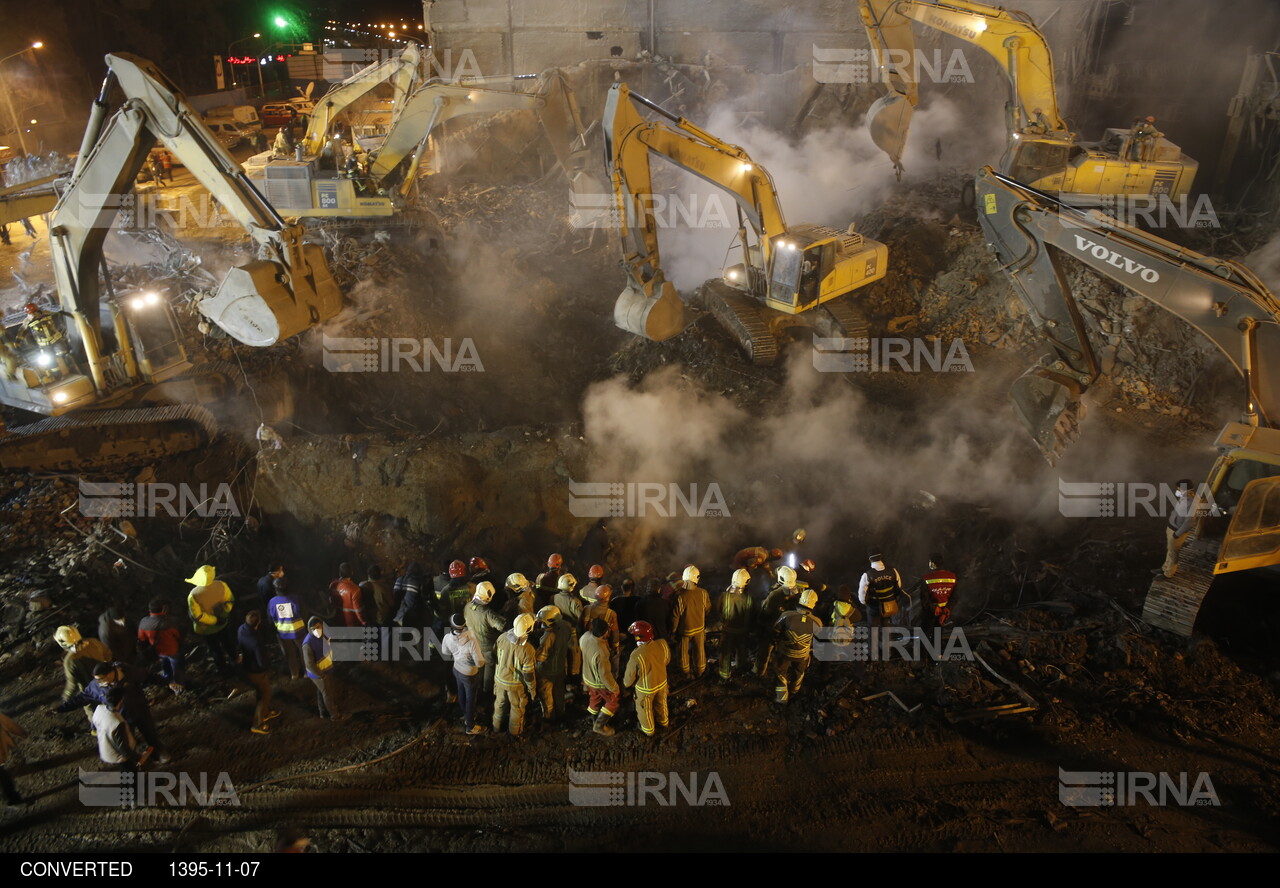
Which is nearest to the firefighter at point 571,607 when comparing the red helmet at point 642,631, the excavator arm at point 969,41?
the red helmet at point 642,631

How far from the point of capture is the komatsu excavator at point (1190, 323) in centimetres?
673

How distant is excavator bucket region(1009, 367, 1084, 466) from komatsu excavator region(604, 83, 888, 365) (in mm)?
3932

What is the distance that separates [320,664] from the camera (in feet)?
23.5

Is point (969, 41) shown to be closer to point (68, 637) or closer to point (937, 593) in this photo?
point (937, 593)

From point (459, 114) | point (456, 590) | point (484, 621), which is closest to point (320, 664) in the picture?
point (456, 590)

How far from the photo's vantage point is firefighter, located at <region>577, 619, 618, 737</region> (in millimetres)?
6777

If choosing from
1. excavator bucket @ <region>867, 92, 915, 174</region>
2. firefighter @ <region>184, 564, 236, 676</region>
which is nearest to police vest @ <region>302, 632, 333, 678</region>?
firefighter @ <region>184, 564, 236, 676</region>

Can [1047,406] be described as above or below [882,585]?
above

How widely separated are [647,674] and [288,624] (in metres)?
3.61

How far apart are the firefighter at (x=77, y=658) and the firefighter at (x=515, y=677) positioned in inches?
140

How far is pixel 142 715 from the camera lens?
6648mm

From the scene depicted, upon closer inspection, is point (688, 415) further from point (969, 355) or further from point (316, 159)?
point (316, 159)

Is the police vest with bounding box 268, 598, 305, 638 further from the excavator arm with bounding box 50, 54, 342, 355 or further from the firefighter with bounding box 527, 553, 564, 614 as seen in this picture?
the excavator arm with bounding box 50, 54, 342, 355

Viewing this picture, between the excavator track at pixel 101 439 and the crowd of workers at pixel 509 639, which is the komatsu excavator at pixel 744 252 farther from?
the excavator track at pixel 101 439
